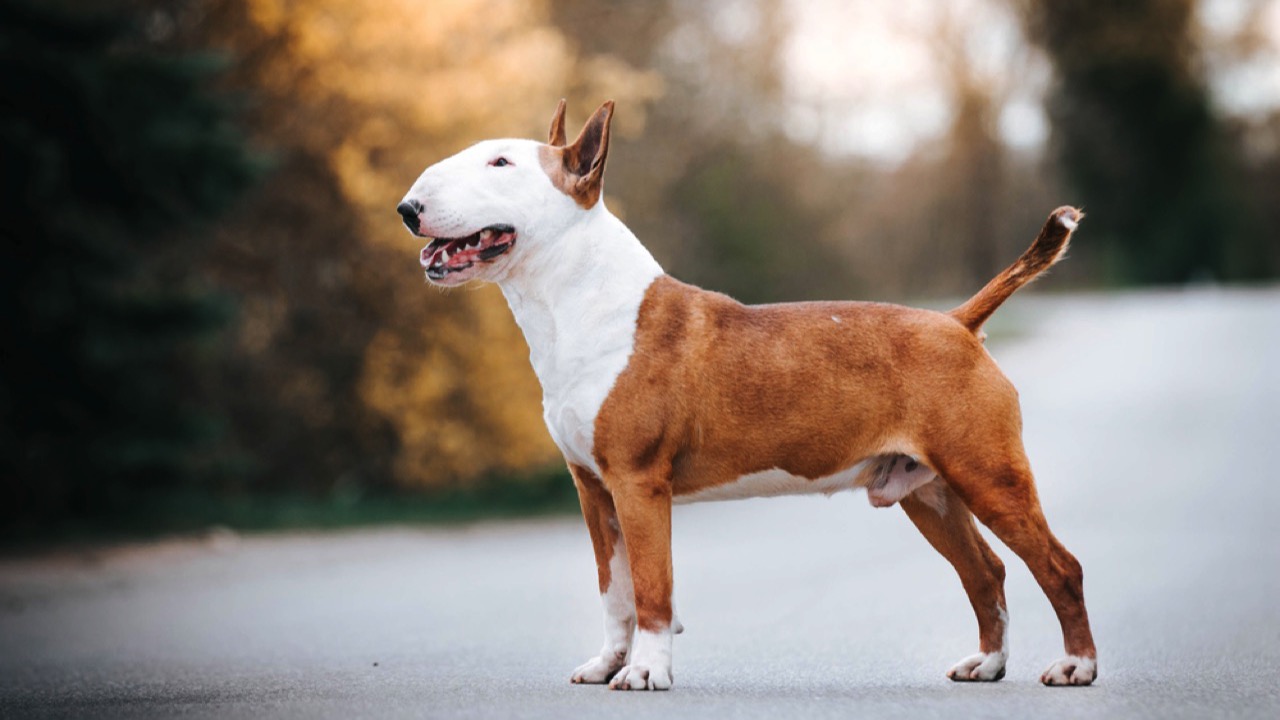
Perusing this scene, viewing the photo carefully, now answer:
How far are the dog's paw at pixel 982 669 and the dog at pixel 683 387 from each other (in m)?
0.32

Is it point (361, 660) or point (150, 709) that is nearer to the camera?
point (150, 709)

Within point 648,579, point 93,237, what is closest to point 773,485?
point 648,579

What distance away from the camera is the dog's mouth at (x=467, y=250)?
5.72 metres

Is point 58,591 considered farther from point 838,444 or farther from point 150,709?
point 838,444

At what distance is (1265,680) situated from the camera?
6.10 meters

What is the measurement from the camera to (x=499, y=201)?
568 centimetres

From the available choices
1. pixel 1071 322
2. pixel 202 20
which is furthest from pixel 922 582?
pixel 1071 322

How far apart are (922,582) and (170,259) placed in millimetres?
9134

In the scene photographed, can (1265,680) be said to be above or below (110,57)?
below

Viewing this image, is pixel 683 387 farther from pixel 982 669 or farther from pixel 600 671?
pixel 982 669

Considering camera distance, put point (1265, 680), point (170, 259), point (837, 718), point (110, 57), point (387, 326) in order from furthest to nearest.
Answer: point (387, 326), point (170, 259), point (110, 57), point (1265, 680), point (837, 718)

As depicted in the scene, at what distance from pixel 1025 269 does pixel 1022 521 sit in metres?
1.00

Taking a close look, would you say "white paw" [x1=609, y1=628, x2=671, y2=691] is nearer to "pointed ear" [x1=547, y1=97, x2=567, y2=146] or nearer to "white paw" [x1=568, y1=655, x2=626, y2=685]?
"white paw" [x1=568, y1=655, x2=626, y2=685]

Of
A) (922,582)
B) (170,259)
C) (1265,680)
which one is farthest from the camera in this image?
(170,259)
